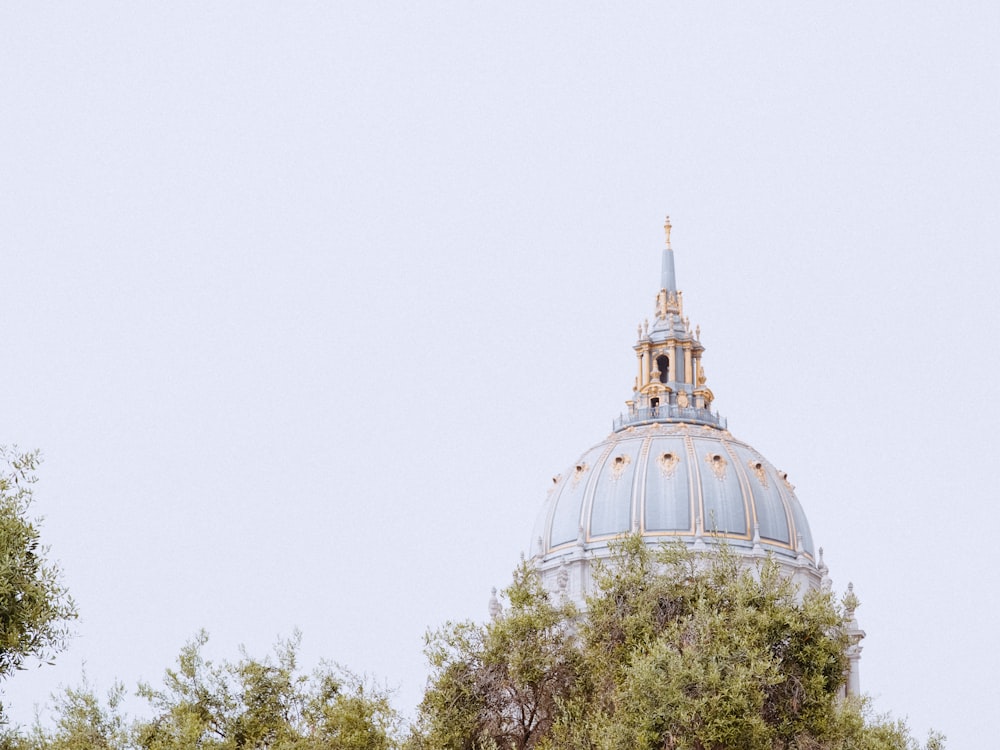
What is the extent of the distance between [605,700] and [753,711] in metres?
3.41

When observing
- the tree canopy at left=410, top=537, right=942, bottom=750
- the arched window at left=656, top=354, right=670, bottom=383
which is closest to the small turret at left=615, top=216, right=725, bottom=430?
the arched window at left=656, top=354, right=670, bottom=383

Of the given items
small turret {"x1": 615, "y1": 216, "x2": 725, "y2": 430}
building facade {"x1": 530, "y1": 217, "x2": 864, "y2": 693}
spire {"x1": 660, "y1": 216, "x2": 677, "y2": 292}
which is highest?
spire {"x1": 660, "y1": 216, "x2": 677, "y2": 292}

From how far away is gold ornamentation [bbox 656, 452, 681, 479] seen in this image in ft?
402

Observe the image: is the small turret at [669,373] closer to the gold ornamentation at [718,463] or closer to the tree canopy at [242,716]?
the gold ornamentation at [718,463]

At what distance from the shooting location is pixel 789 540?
122 metres

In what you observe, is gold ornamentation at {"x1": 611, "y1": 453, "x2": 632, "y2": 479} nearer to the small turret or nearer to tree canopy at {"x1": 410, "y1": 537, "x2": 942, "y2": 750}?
the small turret

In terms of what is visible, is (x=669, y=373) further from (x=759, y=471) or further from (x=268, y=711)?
(x=268, y=711)

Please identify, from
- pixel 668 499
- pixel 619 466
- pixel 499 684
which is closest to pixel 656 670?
pixel 499 684

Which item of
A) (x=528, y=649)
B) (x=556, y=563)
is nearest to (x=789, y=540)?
(x=556, y=563)

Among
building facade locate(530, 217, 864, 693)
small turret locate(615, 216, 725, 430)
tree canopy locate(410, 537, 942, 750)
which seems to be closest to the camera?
tree canopy locate(410, 537, 942, 750)

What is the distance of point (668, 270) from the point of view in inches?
5743

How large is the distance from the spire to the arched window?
786 centimetres

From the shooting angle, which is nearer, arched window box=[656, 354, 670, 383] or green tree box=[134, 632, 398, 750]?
green tree box=[134, 632, 398, 750]

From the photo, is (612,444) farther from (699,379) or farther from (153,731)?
(153,731)
